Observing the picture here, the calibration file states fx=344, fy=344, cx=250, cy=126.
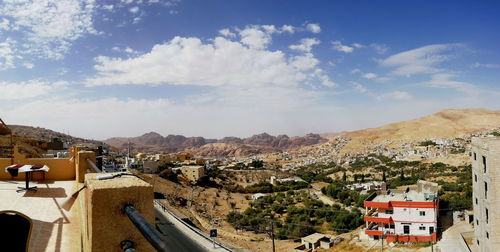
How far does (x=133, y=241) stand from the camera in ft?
8.32

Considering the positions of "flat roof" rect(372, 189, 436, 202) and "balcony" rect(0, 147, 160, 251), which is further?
"flat roof" rect(372, 189, 436, 202)

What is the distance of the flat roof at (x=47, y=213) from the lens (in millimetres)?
5215

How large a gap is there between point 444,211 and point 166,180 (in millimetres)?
31427

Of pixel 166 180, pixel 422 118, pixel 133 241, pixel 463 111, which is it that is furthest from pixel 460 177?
pixel 463 111

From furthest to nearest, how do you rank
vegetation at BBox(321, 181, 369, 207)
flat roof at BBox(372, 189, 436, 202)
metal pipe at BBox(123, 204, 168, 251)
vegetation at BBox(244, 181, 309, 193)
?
vegetation at BBox(244, 181, 309, 193) < vegetation at BBox(321, 181, 369, 207) < flat roof at BBox(372, 189, 436, 202) < metal pipe at BBox(123, 204, 168, 251)

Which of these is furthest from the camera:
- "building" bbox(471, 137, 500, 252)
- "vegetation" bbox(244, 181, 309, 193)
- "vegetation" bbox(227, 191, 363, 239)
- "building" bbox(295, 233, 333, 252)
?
"vegetation" bbox(244, 181, 309, 193)

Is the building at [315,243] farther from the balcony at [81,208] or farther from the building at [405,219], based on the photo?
the balcony at [81,208]

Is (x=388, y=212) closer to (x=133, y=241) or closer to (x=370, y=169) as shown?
(x=133, y=241)

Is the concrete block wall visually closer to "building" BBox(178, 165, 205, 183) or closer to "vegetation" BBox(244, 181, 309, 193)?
"vegetation" BBox(244, 181, 309, 193)

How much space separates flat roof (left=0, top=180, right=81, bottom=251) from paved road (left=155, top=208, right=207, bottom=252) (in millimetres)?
8434

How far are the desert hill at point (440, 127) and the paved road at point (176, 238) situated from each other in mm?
108565

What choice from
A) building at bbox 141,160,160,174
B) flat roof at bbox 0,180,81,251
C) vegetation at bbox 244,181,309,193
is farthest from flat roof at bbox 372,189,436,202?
building at bbox 141,160,160,174

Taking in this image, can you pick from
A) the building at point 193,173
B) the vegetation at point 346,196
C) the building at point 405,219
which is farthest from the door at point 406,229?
the building at point 193,173

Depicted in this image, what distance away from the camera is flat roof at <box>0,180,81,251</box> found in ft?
17.1
